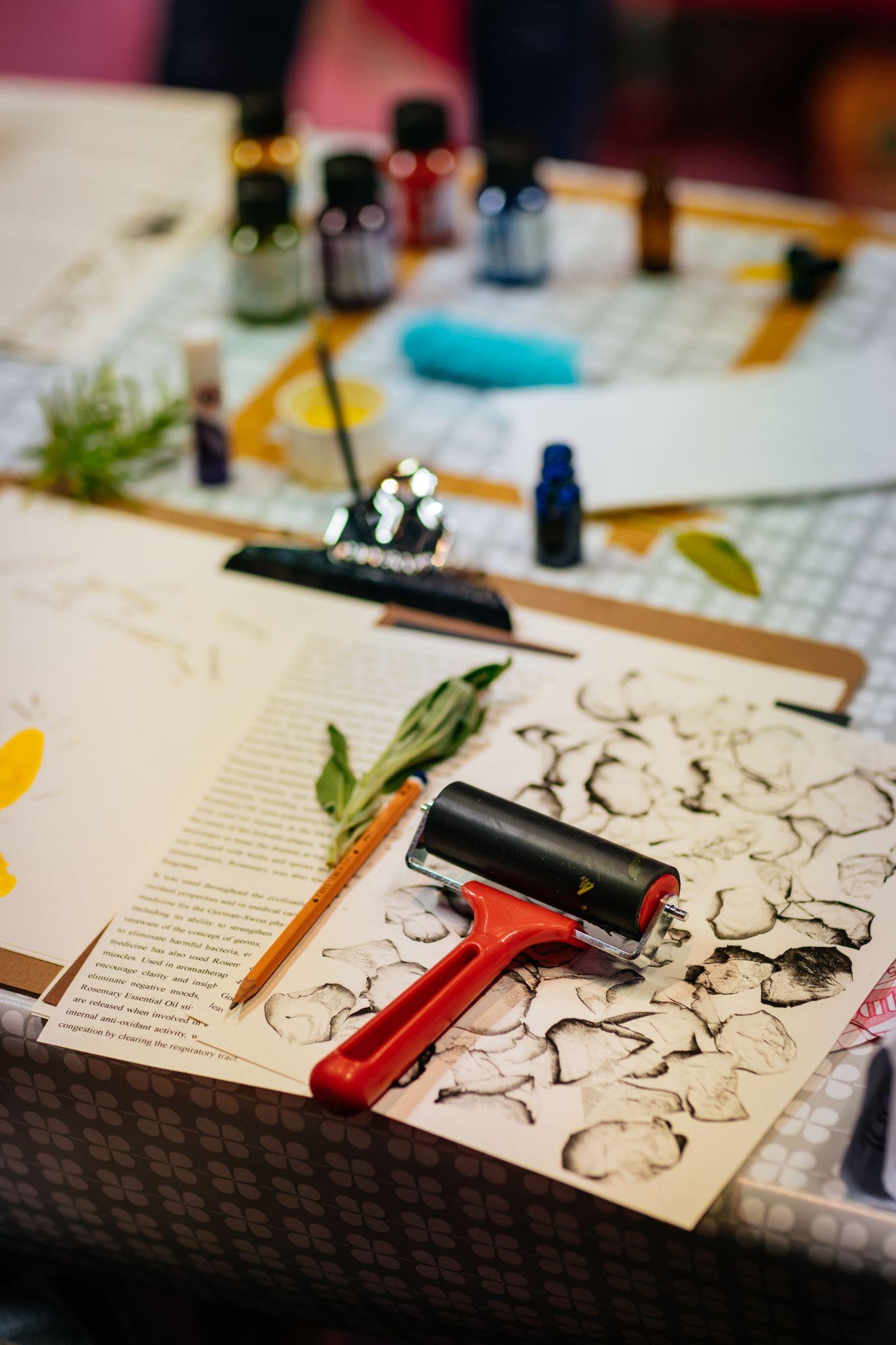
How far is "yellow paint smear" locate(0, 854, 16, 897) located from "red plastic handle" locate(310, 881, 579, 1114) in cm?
23

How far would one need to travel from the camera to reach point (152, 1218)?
2.48ft

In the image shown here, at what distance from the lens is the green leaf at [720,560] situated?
102 centimetres

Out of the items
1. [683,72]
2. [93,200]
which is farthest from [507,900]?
[683,72]

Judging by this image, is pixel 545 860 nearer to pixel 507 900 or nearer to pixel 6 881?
pixel 507 900

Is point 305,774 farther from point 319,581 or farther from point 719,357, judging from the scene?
point 719,357

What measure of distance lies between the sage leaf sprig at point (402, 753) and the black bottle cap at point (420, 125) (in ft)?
2.41

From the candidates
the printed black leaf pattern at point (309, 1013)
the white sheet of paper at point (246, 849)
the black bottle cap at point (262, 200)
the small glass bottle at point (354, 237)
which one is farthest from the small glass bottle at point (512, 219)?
the printed black leaf pattern at point (309, 1013)

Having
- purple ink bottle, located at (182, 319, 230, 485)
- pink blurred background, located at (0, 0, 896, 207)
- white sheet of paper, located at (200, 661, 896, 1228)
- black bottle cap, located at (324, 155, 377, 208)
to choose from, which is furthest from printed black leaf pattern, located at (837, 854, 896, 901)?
pink blurred background, located at (0, 0, 896, 207)

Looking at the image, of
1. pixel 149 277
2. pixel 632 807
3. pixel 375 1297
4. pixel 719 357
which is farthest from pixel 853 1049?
pixel 149 277

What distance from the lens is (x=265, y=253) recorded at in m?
1.30

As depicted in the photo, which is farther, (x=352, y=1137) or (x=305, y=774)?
(x=305, y=774)

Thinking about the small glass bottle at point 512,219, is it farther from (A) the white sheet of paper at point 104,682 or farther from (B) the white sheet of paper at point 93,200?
(A) the white sheet of paper at point 104,682

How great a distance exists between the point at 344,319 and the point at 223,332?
12 cm

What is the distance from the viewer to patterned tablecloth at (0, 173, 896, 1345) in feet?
2.04
